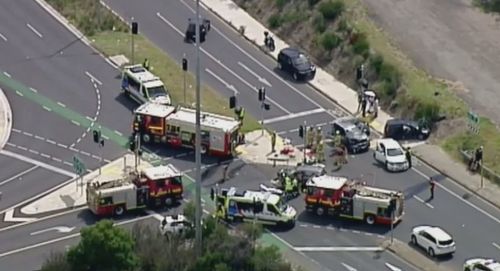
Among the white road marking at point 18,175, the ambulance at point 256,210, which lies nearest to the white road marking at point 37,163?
the white road marking at point 18,175

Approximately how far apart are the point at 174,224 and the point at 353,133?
777 inches

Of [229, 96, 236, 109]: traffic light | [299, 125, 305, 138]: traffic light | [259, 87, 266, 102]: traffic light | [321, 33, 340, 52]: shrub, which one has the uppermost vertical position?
[321, 33, 340, 52]: shrub

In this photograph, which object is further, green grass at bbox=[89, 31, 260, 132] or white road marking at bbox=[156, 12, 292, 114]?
white road marking at bbox=[156, 12, 292, 114]

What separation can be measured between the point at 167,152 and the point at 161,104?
459cm

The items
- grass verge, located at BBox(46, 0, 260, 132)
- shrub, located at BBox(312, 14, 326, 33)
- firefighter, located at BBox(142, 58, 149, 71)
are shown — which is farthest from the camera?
shrub, located at BBox(312, 14, 326, 33)

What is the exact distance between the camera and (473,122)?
101688mm

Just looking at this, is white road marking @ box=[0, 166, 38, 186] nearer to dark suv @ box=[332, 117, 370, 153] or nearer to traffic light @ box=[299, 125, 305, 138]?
traffic light @ box=[299, 125, 305, 138]

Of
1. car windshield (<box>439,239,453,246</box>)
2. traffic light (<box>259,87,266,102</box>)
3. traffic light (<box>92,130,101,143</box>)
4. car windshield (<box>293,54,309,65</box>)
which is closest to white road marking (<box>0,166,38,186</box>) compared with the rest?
traffic light (<box>92,130,101,143</box>)

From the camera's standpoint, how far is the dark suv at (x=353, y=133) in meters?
104

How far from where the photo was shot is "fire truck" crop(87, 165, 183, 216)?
9356 centimetres

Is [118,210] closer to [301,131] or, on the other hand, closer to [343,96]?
[301,131]

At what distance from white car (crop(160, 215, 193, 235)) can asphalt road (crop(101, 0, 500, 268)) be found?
27.7ft

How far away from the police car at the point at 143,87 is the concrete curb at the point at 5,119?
8635 mm

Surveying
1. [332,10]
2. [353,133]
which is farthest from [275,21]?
[353,133]
